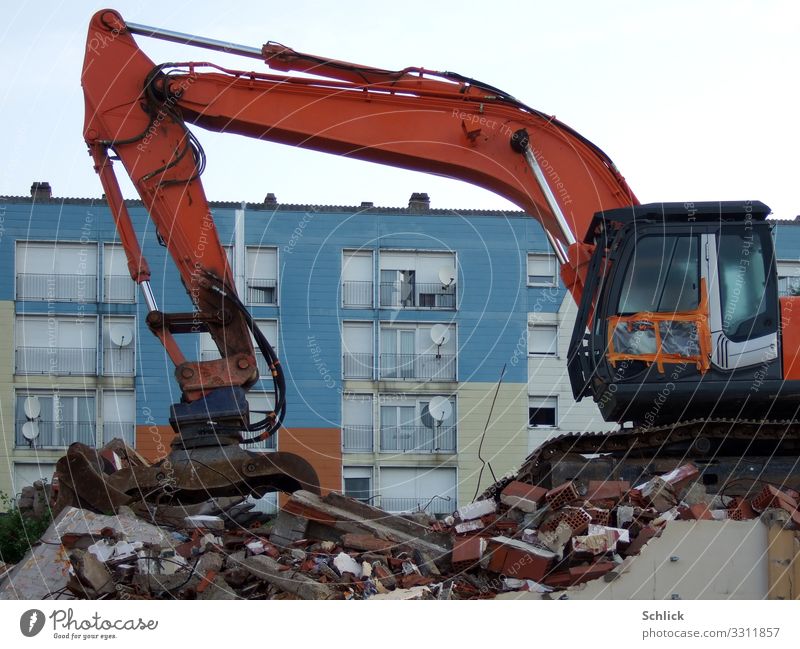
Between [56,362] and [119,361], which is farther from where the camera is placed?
[119,361]

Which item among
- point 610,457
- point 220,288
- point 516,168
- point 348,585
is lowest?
point 348,585

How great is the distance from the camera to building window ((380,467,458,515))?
24.9 meters

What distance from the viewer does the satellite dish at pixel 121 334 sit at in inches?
795

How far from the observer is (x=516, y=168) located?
12.5 m

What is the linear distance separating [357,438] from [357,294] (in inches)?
115

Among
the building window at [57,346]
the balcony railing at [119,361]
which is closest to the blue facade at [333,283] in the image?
the balcony railing at [119,361]

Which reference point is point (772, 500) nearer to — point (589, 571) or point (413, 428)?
point (589, 571)

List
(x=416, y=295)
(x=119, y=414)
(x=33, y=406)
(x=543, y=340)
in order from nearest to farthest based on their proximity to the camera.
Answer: (x=33, y=406) < (x=416, y=295) < (x=119, y=414) < (x=543, y=340)

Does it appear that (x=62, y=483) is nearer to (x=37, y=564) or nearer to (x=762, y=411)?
→ (x=37, y=564)

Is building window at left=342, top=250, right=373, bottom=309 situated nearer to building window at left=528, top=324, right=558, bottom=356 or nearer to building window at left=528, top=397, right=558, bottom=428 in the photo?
building window at left=528, top=324, right=558, bottom=356

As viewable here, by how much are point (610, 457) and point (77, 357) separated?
1346cm

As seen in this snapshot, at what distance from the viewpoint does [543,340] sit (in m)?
25.8

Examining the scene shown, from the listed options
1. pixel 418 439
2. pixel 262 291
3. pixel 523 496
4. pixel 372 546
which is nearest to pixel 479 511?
pixel 523 496

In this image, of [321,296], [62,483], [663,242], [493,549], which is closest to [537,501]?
[493,549]
